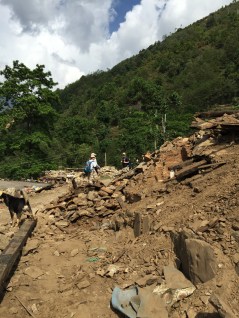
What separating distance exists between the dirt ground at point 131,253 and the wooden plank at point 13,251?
198mm

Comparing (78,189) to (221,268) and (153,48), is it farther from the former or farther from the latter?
(153,48)

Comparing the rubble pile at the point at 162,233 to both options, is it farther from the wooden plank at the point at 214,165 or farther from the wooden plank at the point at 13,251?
the wooden plank at the point at 13,251

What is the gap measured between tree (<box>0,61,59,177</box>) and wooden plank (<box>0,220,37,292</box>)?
14029 millimetres

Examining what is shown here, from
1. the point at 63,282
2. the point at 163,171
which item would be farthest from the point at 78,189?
the point at 63,282

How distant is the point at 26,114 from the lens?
23.2 metres

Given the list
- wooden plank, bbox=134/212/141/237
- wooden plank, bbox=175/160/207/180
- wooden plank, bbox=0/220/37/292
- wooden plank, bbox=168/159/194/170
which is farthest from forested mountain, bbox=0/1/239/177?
wooden plank, bbox=134/212/141/237

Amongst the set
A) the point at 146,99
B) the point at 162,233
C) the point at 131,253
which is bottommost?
the point at 131,253

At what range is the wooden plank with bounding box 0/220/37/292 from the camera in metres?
5.75

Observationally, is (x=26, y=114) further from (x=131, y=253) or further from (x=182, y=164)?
(x=131, y=253)

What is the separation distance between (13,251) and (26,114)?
17760mm

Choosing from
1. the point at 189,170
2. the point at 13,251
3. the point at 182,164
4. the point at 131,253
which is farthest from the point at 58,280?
the point at 182,164

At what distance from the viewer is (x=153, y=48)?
104438mm

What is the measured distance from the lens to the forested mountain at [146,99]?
36.2 meters

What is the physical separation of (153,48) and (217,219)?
10448 centimetres
